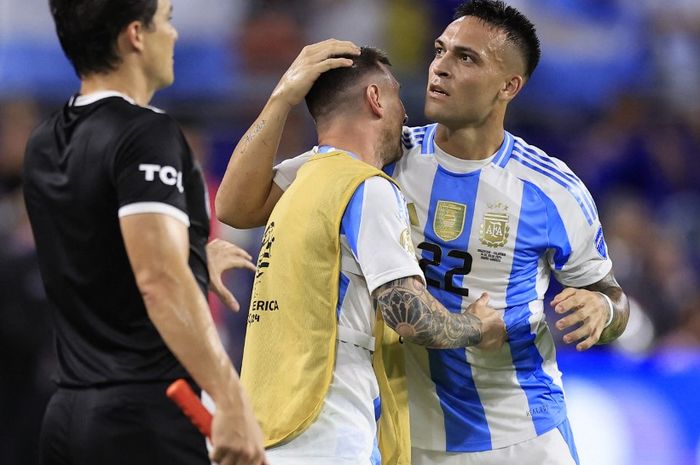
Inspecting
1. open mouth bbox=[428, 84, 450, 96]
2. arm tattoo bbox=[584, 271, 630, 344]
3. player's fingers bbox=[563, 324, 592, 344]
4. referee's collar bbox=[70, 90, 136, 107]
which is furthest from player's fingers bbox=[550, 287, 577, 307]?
referee's collar bbox=[70, 90, 136, 107]

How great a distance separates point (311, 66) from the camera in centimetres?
421

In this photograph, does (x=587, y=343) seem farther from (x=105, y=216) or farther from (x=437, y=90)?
(x=105, y=216)

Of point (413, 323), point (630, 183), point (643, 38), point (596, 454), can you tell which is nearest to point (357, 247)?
point (413, 323)

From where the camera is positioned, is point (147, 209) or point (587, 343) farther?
point (587, 343)

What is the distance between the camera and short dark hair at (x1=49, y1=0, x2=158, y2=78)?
10.7 ft

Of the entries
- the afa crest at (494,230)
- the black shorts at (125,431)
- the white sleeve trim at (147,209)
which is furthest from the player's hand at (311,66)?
the black shorts at (125,431)

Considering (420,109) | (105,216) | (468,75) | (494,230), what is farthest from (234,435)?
(420,109)

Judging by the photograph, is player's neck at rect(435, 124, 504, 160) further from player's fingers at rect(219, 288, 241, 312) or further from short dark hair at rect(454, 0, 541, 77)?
player's fingers at rect(219, 288, 241, 312)

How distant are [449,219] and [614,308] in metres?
0.69

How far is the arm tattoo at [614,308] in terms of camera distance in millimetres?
4387

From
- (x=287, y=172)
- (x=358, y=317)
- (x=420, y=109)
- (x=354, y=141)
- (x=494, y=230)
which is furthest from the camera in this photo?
(x=420, y=109)

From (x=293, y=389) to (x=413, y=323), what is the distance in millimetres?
444

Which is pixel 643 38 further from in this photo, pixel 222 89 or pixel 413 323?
pixel 413 323

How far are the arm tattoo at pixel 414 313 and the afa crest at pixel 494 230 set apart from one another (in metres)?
0.70
